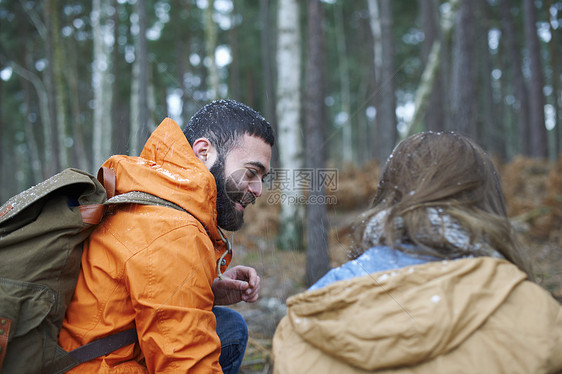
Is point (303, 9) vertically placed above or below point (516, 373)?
above

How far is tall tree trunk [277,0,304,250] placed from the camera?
5781 millimetres

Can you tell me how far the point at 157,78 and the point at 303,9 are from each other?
276 inches

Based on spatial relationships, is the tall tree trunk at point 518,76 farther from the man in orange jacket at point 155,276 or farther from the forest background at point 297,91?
the man in orange jacket at point 155,276

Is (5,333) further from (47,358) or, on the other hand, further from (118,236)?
(118,236)

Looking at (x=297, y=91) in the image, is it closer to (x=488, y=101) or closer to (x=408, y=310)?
(x=408, y=310)

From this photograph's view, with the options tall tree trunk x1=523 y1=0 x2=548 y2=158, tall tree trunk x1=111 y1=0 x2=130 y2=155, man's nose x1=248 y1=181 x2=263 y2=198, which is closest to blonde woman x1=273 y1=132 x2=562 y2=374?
man's nose x1=248 y1=181 x2=263 y2=198

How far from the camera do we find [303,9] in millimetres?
15547

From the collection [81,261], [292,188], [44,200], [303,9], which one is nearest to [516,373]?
[81,261]

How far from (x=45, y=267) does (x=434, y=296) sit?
128 cm

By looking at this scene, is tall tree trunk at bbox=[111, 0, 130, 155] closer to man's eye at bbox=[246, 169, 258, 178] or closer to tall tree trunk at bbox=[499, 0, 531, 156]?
man's eye at bbox=[246, 169, 258, 178]

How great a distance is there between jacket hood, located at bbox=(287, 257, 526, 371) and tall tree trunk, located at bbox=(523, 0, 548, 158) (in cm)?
1218

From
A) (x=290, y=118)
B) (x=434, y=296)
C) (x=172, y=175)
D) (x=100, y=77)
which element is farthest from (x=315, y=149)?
(x=100, y=77)

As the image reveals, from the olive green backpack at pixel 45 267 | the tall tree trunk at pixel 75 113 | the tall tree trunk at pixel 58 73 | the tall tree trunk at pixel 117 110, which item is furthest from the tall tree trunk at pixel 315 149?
the tall tree trunk at pixel 75 113

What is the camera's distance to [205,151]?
1939 mm
